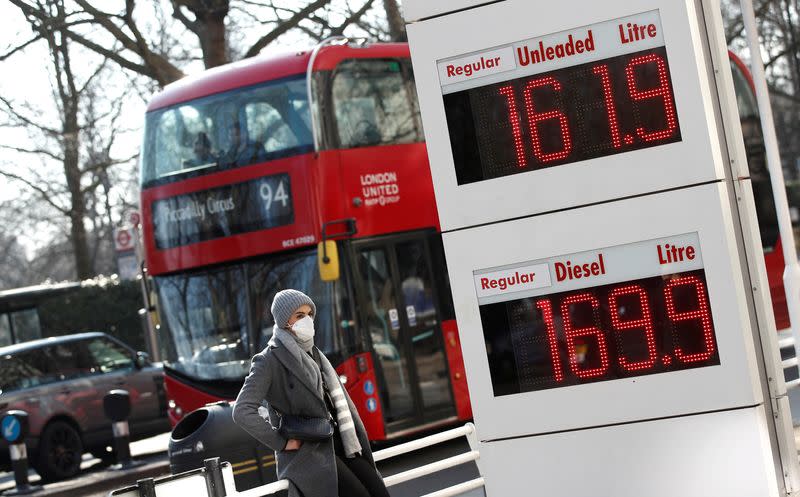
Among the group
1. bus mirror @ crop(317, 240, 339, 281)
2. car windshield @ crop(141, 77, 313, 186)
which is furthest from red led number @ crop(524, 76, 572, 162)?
car windshield @ crop(141, 77, 313, 186)

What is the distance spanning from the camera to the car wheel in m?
19.4

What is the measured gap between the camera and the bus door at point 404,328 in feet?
51.9

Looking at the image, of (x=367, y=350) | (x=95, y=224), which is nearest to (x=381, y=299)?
(x=367, y=350)

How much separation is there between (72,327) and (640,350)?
27.5m

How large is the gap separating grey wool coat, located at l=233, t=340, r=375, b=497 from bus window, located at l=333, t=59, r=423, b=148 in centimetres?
856

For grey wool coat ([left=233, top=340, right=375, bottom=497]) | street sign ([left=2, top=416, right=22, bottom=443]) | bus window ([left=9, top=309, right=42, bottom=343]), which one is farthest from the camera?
bus window ([left=9, top=309, right=42, bottom=343])

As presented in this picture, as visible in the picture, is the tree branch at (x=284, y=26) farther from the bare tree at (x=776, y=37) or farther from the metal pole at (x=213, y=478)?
the metal pole at (x=213, y=478)

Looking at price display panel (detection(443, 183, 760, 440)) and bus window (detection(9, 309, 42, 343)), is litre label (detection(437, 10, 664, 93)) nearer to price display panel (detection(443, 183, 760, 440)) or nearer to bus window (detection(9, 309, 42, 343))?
price display panel (detection(443, 183, 760, 440))

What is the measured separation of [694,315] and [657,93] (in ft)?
3.28

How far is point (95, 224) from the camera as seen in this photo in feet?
171

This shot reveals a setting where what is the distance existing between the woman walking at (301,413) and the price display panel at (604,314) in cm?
101

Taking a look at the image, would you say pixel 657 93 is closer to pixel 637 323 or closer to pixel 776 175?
pixel 637 323

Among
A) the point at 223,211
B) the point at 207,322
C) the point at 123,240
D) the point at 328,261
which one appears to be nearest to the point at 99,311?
the point at 123,240

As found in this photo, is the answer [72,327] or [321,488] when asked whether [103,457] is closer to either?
[72,327]
